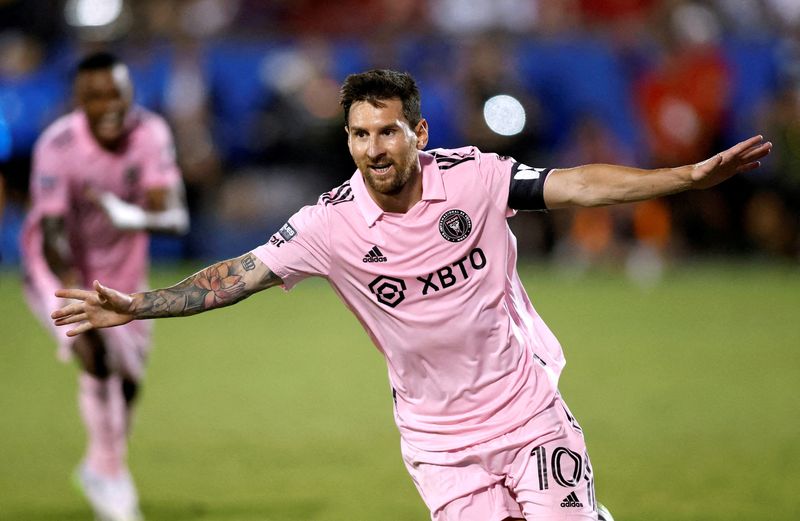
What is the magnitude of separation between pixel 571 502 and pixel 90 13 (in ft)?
51.8

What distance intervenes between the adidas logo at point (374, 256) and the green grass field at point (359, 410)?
3.02 meters

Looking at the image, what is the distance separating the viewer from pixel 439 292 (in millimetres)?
5379

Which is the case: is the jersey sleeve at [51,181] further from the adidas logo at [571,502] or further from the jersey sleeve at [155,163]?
the adidas logo at [571,502]

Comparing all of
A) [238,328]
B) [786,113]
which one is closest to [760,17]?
[786,113]

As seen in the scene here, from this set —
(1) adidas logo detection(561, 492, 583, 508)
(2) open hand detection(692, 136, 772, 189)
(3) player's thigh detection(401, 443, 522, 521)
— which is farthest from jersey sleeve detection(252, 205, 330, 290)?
(2) open hand detection(692, 136, 772, 189)

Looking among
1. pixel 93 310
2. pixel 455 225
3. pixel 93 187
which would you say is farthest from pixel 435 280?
pixel 93 187

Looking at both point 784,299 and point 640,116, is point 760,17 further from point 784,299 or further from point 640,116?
point 784,299

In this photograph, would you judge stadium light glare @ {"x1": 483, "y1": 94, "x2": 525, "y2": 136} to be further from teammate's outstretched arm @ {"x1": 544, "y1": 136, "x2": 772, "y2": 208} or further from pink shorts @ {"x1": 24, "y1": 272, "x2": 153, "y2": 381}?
teammate's outstretched arm @ {"x1": 544, "y1": 136, "x2": 772, "y2": 208}

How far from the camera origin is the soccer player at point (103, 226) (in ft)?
25.6

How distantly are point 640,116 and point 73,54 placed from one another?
340 inches

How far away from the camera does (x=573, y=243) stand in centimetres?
1819

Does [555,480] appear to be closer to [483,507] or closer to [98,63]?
[483,507]

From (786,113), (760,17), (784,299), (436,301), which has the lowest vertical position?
(784,299)

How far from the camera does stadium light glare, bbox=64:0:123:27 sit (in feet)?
62.7
